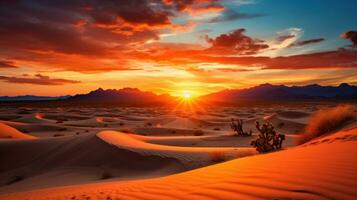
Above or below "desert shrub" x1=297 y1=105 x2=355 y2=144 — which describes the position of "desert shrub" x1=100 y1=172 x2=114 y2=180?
below

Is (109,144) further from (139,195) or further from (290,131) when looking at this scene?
(290,131)

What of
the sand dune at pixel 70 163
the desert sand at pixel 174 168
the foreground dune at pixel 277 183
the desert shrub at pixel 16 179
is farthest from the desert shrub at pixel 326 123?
the desert shrub at pixel 16 179

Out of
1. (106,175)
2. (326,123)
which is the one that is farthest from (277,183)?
(326,123)

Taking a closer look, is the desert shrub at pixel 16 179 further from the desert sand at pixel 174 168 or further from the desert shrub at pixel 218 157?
the desert shrub at pixel 218 157

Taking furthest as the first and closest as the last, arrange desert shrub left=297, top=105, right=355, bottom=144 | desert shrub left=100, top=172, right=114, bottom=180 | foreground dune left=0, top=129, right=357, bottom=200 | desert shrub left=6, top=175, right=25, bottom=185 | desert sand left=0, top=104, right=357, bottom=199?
desert shrub left=297, top=105, right=355, bottom=144 < desert shrub left=6, top=175, right=25, bottom=185 < desert shrub left=100, top=172, right=114, bottom=180 < desert sand left=0, top=104, right=357, bottom=199 < foreground dune left=0, top=129, right=357, bottom=200

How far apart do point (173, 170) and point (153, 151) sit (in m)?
1.91

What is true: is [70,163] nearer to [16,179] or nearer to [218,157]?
[16,179]

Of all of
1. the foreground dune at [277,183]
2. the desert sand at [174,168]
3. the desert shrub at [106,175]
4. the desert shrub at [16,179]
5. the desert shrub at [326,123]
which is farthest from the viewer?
the desert shrub at [326,123]

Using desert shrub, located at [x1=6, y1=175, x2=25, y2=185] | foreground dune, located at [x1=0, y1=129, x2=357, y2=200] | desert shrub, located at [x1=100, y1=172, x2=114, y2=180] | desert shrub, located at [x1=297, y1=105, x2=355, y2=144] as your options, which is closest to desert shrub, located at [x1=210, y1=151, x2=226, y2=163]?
desert shrub, located at [x1=297, y1=105, x2=355, y2=144]

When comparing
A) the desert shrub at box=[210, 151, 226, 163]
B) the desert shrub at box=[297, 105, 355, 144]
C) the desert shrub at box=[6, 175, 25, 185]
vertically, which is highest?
the desert shrub at box=[297, 105, 355, 144]

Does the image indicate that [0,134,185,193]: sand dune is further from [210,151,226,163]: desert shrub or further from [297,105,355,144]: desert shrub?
[297,105,355,144]: desert shrub

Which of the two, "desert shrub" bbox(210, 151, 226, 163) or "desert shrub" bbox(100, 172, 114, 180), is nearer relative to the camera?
"desert shrub" bbox(100, 172, 114, 180)

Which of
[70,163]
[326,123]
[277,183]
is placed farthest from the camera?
[70,163]

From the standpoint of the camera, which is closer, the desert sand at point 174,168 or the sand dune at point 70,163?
the desert sand at point 174,168
